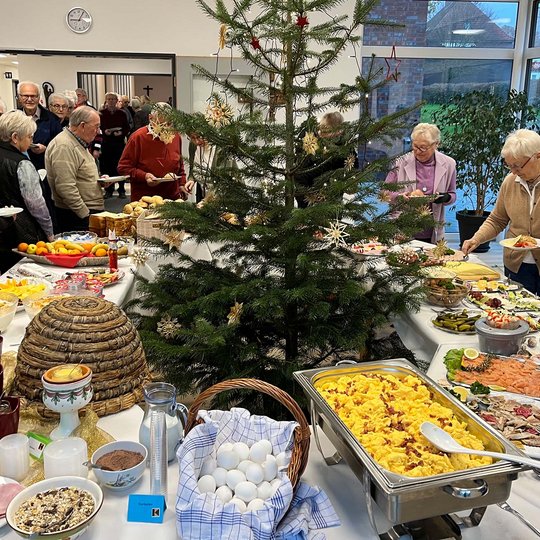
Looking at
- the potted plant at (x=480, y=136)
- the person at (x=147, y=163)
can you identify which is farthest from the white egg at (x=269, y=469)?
the potted plant at (x=480, y=136)

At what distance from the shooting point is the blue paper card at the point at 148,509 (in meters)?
1.23

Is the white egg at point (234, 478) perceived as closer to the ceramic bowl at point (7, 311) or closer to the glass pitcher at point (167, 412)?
the glass pitcher at point (167, 412)

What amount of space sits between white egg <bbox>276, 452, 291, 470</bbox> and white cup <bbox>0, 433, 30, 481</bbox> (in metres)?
0.58

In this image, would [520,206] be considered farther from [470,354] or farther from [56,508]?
[56,508]

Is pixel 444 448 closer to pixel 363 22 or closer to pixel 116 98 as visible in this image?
pixel 363 22

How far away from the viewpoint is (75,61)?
20.6 feet

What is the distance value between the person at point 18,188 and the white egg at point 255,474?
9.23 feet

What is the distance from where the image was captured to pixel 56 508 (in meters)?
1.18

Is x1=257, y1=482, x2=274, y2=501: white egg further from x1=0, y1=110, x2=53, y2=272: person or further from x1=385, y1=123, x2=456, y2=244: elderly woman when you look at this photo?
x1=385, y1=123, x2=456, y2=244: elderly woman

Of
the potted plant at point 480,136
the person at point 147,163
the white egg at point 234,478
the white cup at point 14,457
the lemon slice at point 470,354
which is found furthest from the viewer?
the potted plant at point 480,136

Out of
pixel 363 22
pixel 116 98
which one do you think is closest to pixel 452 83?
pixel 116 98

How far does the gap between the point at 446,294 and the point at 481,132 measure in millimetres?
4324

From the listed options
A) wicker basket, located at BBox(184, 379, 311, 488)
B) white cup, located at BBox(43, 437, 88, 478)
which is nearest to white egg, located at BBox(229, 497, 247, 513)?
wicker basket, located at BBox(184, 379, 311, 488)

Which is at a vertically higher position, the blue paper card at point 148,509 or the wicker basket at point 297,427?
the wicker basket at point 297,427
